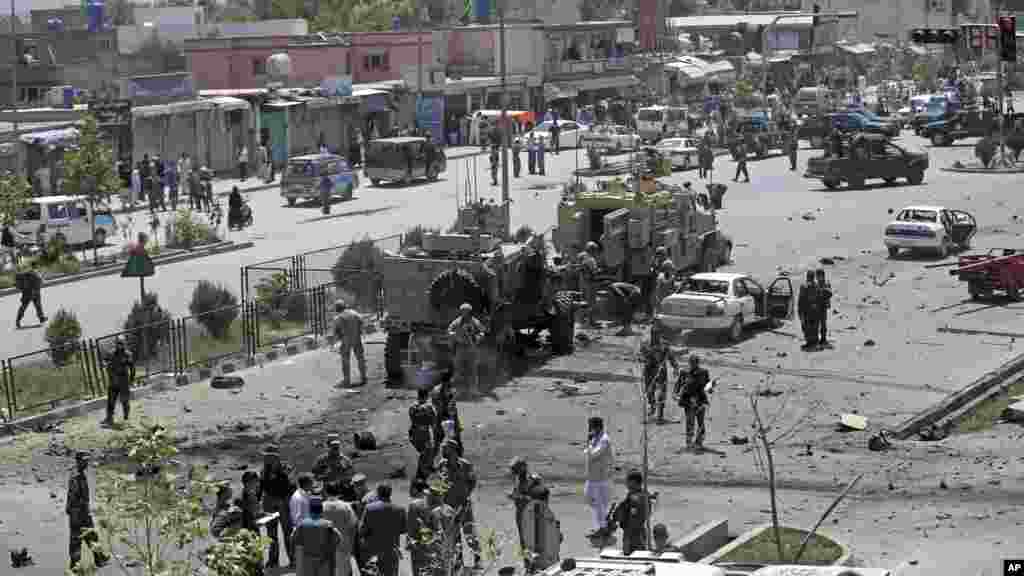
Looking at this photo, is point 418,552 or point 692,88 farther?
point 692,88

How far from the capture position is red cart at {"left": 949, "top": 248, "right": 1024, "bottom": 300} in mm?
33719

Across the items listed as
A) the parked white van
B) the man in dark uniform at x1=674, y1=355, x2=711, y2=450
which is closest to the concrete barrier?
the man in dark uniform at x1=674, y1=355, x2=711, y2=450

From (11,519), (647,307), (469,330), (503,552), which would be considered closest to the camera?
(503,552)

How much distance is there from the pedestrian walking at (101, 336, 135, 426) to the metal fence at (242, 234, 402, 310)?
6860 mm

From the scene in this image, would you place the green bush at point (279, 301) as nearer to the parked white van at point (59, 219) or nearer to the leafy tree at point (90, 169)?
the leafy tree at point (90, 169)

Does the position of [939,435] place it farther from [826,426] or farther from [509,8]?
[509,8]

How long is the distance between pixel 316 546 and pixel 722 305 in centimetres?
1548

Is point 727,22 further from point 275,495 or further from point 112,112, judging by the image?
point 275,495

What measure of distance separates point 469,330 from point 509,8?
254 feet

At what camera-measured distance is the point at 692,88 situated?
314 ft

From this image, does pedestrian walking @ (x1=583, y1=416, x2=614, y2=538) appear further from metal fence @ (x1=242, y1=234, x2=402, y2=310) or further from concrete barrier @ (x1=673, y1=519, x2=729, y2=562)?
metal fence @ (x1=242, y1=234, x2=402, y2=310)

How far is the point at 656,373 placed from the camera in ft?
81.1

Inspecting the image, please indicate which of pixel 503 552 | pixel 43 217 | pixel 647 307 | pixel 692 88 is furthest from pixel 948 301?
pixel 692 88

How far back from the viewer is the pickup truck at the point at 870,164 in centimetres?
5303
